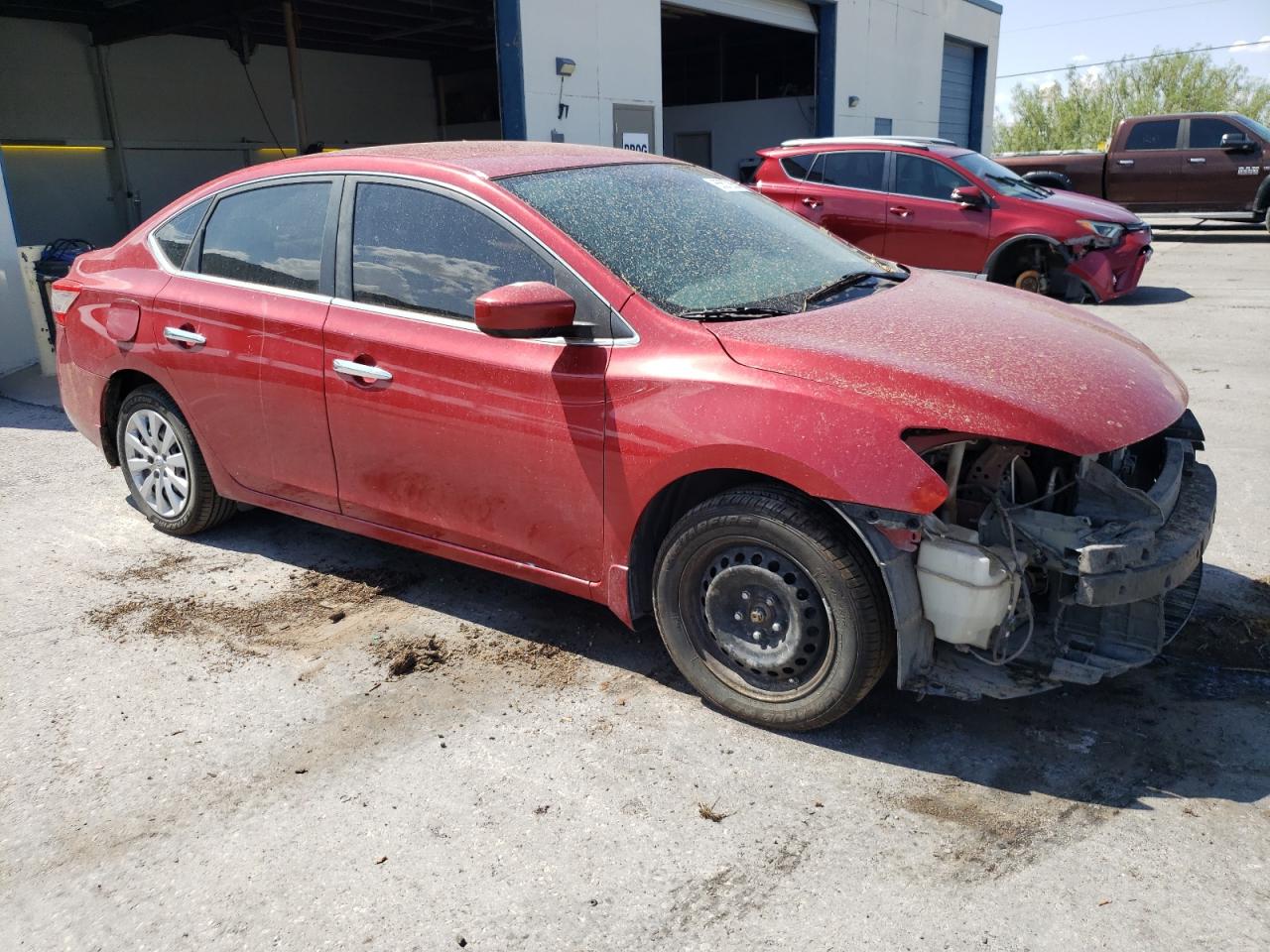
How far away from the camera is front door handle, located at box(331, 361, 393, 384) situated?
3752 millimetres

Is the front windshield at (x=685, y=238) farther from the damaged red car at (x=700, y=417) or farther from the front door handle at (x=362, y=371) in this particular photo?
the front door handle at (x=362, y=371)

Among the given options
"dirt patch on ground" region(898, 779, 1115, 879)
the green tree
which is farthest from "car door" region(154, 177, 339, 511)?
the green tree

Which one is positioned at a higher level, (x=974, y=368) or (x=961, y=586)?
(x=974, y=368)

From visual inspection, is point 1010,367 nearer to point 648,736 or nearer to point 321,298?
point 648,736

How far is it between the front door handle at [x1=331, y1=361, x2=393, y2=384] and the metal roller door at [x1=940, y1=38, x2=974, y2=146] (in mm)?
21955

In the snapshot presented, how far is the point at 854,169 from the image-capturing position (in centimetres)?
1148

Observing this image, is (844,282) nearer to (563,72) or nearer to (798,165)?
(798,165)

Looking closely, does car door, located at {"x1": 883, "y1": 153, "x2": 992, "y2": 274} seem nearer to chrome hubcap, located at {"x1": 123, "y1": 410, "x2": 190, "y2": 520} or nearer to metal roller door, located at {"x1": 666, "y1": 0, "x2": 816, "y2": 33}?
metal roller door, located at {"x1": 666, "y1": 0, "x2": 816, "y2": 33}

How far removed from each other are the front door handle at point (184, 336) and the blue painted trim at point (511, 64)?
7.86 m

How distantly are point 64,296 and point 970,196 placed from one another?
877cm

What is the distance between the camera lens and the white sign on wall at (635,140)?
13.5 meters

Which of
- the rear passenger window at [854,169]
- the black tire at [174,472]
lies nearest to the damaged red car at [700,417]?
the black tire at [174,472]

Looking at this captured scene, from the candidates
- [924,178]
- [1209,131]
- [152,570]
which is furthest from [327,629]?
[1209,131]

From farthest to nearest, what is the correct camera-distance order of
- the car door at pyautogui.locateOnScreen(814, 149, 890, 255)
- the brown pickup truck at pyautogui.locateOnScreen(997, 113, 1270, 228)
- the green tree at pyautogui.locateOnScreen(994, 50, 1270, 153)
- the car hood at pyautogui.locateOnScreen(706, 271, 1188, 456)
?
the green tree at pyautogui.locateOnScreen(994, 50, 1270, 153) < the brown pickup truck at pyautogui.locateOnScreen(997, 113, 1270, 228) < the car door at pyautogui.locateOnScreen(814, 149, 890, 255) < the car hood at pyautogui.locateOnScreen(706, 271, 1188, 456)
